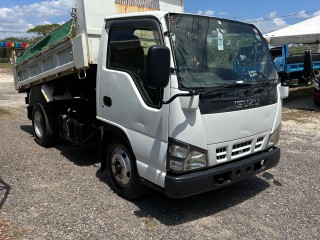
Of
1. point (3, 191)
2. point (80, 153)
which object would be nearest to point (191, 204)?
point (3, 191)

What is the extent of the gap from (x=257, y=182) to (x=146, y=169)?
1960 mm

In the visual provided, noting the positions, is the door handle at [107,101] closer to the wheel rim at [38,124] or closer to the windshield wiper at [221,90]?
the windshield wiper at [221,90]

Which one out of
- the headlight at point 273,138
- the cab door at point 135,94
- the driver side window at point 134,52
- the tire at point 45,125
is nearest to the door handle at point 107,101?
the cab door at point 135,94

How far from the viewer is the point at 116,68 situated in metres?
4.48

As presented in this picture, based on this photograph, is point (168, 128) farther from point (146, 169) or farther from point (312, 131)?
point (312, 131)

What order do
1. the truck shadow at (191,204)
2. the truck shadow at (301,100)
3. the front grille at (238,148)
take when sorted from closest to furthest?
the front grille at (238,148) < the truck shadow at (191,204) < the truck shadow at (301,100)

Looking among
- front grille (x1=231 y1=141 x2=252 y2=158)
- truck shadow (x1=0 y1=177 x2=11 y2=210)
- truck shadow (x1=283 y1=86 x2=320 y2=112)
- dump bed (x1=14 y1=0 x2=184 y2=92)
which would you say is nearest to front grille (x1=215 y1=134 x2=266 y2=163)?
front grille (x1=231 y1=141 x2=252 y2=158)

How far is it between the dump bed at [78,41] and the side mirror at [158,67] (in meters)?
2.01

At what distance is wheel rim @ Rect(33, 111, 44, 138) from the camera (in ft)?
23.6

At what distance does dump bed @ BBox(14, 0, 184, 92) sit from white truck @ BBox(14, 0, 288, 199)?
0.7 inches

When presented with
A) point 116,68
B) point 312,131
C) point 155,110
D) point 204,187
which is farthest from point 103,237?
point 312,131

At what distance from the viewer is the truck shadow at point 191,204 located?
4.22 meters

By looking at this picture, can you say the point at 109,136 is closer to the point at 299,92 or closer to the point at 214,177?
the point at 214,177

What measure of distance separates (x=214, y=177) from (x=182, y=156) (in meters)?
0.47
